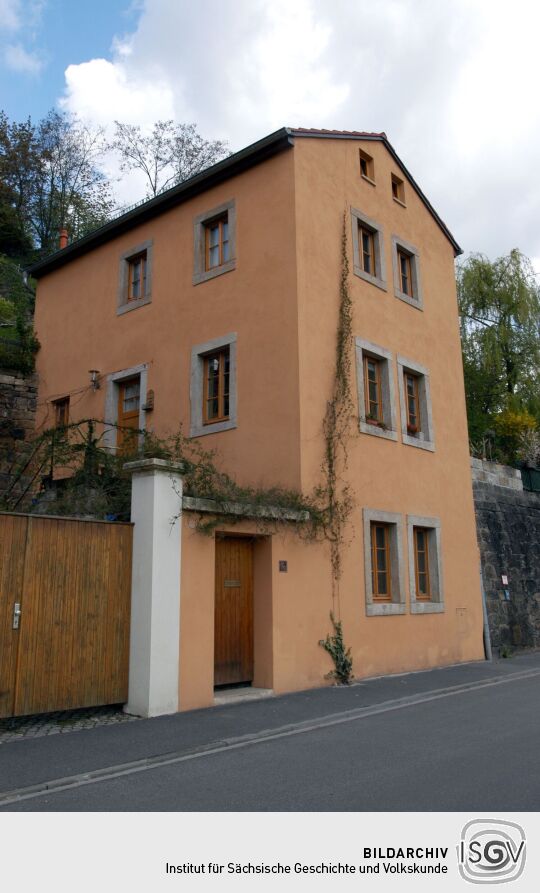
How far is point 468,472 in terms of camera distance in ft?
53.0

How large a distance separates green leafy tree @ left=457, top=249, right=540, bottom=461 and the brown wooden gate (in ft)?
59.5

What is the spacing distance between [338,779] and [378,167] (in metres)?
12.9

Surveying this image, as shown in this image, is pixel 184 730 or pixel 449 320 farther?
A: pixel 449 320

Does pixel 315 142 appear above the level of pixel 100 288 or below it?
above

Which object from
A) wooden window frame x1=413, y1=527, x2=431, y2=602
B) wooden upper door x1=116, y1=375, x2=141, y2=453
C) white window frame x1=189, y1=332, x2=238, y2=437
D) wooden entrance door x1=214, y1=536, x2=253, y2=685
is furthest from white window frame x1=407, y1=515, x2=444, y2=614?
wooden upper door x1=116, y1=375, x2=141, y2=453

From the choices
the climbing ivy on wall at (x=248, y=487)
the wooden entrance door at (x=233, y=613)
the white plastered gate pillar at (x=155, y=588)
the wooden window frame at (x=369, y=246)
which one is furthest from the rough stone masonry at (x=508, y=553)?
the white plastered gate pillar at (x=155, y=588)

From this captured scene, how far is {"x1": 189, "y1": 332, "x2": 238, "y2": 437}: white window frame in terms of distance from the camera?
12891 mm

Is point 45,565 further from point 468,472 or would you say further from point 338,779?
point 468,472

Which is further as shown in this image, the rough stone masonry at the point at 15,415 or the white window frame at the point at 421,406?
the rough stone masonry at the point at 15,415

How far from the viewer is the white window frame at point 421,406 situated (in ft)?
47.4

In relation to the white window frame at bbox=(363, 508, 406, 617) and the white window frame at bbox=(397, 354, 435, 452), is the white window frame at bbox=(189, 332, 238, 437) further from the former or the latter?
the white window frame at bbox=(397, 354, 435, 452)

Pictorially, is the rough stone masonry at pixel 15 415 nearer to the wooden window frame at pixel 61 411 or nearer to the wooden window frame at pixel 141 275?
the wooden window frame at pixel 61 411
